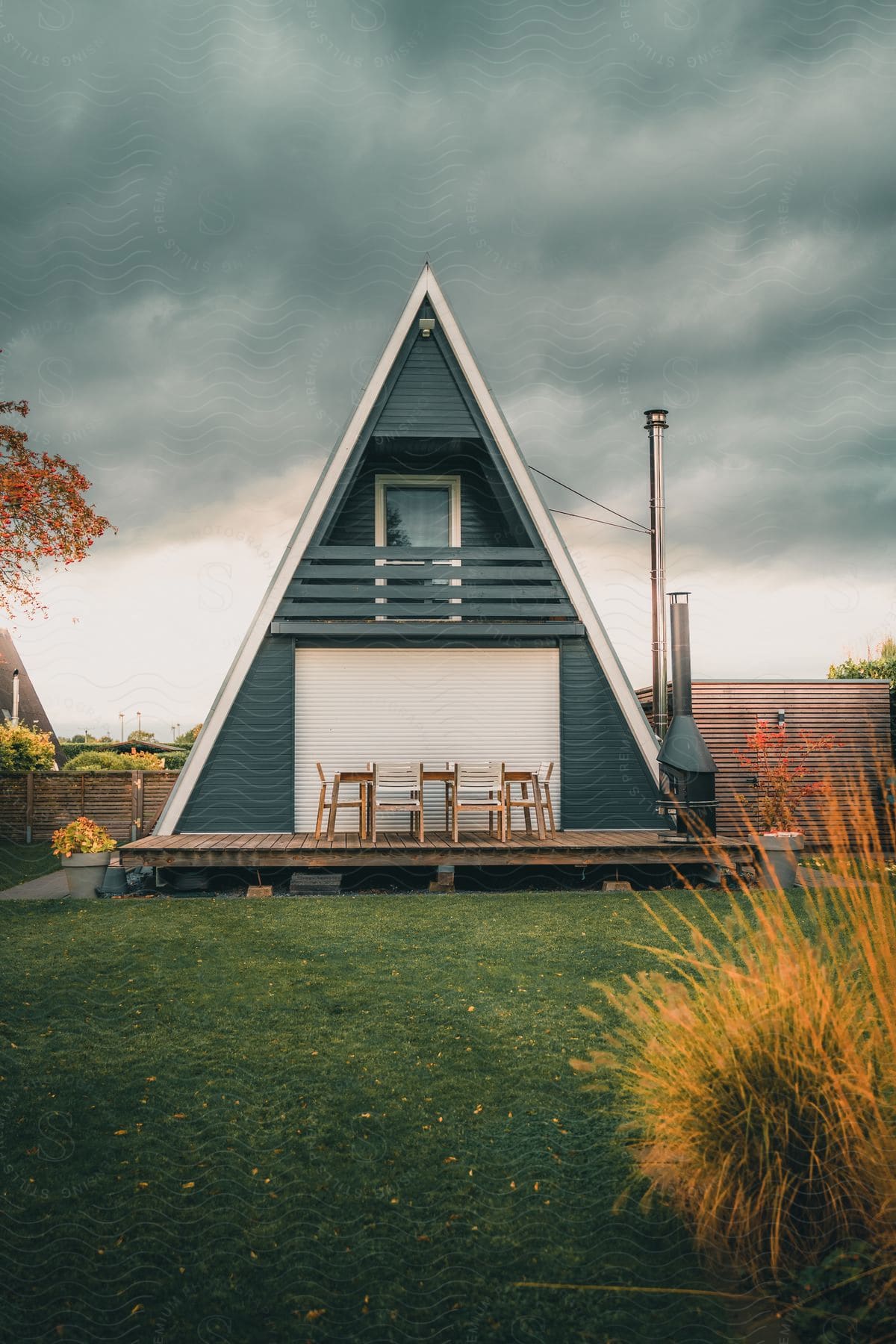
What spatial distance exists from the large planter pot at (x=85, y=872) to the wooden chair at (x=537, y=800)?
4.16 meters

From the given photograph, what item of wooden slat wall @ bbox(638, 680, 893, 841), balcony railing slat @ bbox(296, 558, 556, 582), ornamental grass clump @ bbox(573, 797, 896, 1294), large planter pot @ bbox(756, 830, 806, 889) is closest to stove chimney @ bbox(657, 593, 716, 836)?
large planter pot @ bbox(756, 830, 806, 889)

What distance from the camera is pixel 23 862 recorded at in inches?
501

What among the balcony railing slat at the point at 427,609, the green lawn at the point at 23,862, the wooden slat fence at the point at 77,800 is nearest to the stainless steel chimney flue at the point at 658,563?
the balcony railing slat at the point at 427,609

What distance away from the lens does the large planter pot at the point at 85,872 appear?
8.86m

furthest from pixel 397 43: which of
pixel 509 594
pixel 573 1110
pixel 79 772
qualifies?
pixel 79 772

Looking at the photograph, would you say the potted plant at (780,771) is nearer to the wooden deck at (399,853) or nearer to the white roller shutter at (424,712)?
the wooden deck at (399,853)

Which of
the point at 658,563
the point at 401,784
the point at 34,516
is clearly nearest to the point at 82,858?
the point at 401,784

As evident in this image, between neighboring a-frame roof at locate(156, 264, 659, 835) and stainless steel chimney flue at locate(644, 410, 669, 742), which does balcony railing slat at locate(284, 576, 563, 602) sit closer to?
neighboring a-frame roof at locate(156, 264, 659, 835)

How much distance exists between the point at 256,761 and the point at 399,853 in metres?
2.29

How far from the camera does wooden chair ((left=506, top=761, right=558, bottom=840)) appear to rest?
9.56m

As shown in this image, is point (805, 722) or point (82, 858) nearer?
point (82, 858)

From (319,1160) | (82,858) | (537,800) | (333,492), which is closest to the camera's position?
(319,1160)

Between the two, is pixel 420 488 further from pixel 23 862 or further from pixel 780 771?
pixel 23 862

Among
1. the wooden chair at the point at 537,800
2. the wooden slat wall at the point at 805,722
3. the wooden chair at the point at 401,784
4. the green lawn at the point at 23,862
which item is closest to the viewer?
the wooden chair at the point at 401,784
